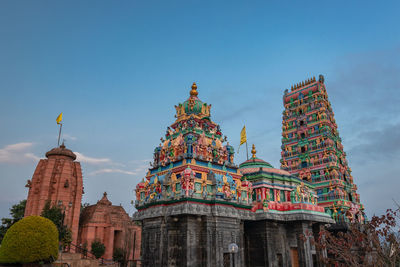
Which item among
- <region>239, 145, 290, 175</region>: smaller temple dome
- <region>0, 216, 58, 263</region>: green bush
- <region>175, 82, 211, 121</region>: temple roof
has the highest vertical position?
<region>175, 82, 211, 121</region>: temple roof

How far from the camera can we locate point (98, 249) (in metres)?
44.5

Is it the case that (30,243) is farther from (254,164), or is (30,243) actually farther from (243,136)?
(254,164)

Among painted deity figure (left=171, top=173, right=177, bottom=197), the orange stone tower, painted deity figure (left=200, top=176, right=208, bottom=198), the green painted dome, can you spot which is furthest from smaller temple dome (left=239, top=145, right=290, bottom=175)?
the orange stone tower

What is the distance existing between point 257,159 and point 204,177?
44.3ft

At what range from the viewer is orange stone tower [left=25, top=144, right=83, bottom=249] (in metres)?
43.3

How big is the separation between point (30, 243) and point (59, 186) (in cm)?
2524

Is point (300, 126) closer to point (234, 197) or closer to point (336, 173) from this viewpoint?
point (336, 173)

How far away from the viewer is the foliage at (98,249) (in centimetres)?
4416

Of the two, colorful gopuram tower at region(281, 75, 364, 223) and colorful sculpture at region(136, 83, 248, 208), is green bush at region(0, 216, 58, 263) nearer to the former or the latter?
colorful sculpture at region(136, 83, 248, 208)

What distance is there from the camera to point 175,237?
26.9 m

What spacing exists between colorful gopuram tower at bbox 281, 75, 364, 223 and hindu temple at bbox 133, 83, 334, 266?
12867 millimetres

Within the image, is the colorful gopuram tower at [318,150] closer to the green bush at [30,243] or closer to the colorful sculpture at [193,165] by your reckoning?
the colorful sculpture at [193,165]

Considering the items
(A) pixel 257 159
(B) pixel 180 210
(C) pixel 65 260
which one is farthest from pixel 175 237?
(A) pixel 257 159

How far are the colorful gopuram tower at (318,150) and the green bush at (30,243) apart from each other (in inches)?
1583
